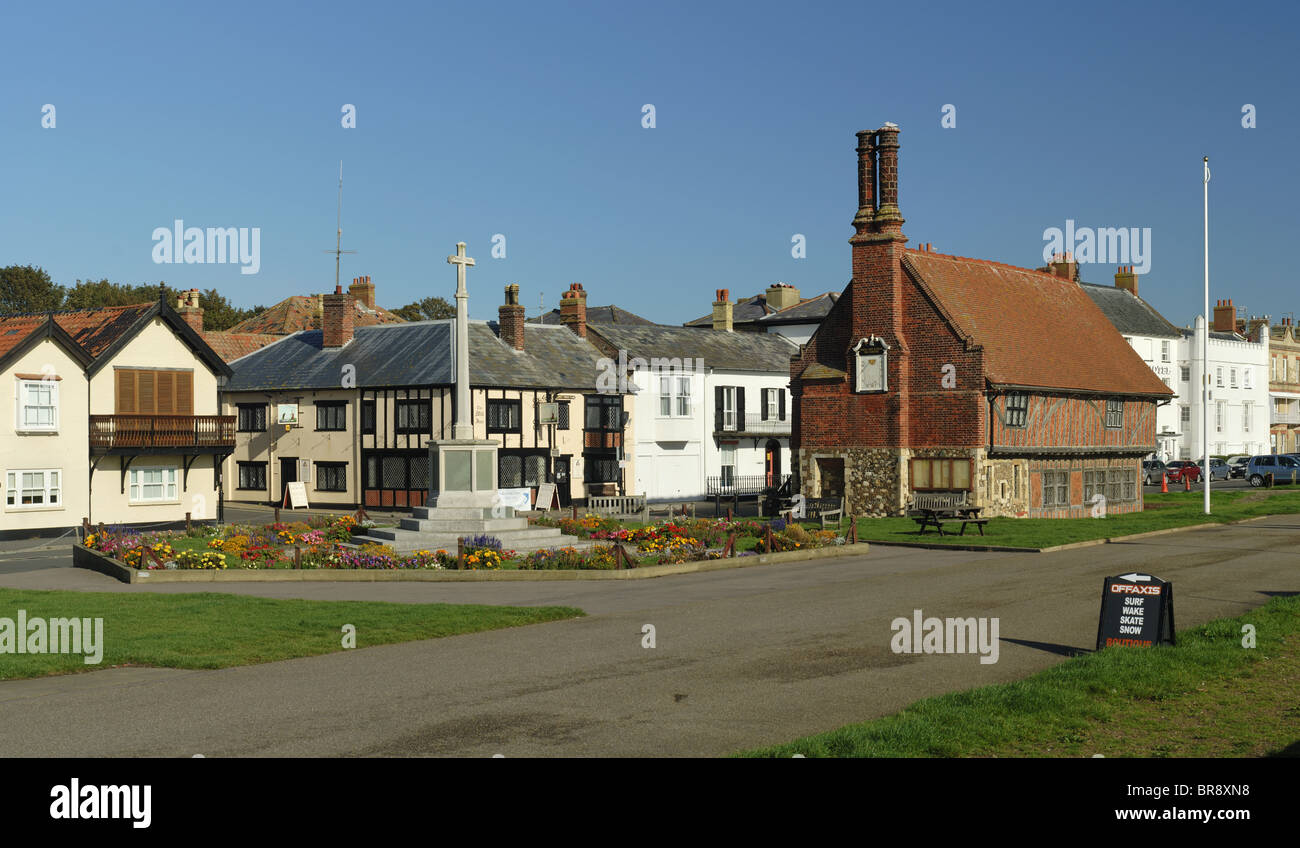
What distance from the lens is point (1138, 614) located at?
52.1 feet

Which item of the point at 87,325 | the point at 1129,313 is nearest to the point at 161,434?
the point at 87,325

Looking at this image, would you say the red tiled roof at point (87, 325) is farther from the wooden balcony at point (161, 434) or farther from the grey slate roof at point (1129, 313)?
the grey slate roof at point (1129, 313)

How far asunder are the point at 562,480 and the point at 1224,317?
6154 centimetres

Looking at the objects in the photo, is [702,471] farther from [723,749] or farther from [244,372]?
[723,749]

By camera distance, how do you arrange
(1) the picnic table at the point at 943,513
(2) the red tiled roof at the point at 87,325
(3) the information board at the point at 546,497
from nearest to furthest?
(1) the picnic table at the point at 943,513
(2) the red tiled roof at the point at 87,325
(3) the information board at the point at 546,497

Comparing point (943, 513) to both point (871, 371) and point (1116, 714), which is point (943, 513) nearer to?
point (871, 371)

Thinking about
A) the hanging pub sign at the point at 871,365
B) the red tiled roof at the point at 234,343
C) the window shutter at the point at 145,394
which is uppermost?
the red tiled roof at the point at 234,343

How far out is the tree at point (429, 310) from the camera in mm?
116500

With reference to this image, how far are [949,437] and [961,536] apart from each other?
8607 mm

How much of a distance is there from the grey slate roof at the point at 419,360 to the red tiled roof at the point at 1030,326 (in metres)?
18.2

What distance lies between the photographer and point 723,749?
11016 mm

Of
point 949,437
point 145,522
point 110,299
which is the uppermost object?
point 110,299

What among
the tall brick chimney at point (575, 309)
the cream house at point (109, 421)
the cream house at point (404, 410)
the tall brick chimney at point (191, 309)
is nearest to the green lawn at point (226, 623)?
the cream house at point (109, 421)

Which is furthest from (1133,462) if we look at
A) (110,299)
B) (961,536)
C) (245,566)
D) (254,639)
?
(110,299)
